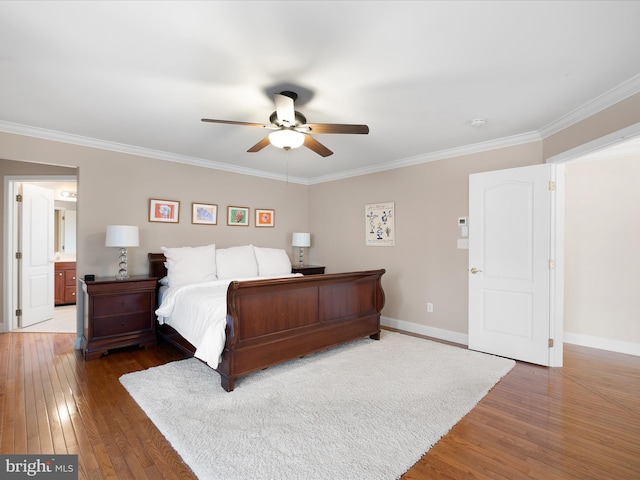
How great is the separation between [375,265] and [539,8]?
11.9 ft

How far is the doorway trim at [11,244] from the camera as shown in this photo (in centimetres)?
411

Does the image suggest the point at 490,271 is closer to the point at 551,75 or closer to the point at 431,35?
the point at 551,75

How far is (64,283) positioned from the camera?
586cm

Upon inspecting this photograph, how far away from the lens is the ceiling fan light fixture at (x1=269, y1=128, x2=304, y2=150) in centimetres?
254

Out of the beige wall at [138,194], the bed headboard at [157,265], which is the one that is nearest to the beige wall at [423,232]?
the beige wall at [138,194]

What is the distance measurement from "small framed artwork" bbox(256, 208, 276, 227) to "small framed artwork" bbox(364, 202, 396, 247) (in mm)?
1610

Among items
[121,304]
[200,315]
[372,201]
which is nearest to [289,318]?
[200,315]

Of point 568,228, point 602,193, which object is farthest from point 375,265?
point 602,193

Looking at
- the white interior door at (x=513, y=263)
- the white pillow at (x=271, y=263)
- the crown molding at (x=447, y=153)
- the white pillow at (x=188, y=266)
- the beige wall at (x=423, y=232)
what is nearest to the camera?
the white interior door at (x=513, y=263)

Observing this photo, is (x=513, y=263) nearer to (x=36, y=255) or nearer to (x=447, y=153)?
(x=447, y=153)

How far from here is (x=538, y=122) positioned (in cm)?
306

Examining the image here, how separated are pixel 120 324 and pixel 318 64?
335cm

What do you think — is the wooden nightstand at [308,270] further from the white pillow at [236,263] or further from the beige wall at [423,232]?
the white pillow at [236,263]

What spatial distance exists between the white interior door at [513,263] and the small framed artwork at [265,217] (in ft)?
10.3
